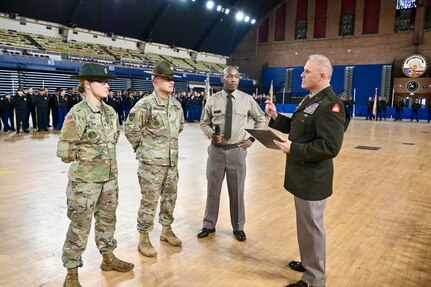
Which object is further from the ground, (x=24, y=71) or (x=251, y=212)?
(x=24, y=71)

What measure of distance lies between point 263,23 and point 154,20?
1097 centimetres

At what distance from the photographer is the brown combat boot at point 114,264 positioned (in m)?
2.66

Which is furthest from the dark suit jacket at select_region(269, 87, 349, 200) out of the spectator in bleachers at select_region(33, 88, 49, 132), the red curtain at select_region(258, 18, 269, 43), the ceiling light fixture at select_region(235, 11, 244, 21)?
the red curtain at select_region(258, 18, 269, 43)

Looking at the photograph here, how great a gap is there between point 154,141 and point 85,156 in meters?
0.70

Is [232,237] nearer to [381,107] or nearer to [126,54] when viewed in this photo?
[126,54]

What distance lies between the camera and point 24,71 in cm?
1548

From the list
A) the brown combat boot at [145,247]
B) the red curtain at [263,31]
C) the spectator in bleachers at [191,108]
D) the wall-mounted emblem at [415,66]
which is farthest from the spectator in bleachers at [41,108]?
the wall-mounted emblem at [415,66]

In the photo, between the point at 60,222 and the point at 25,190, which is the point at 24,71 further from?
the point at 60,222

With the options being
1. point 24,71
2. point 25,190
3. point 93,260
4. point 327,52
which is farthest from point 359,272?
point 327,52

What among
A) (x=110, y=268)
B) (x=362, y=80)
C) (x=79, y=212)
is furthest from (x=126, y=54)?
(x=79, y=212)

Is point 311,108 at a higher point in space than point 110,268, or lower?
higher

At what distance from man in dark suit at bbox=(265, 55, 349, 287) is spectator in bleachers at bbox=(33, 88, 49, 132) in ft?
37.3

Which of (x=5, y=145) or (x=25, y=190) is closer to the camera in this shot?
(x=25, y=190)

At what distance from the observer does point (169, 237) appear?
3197mm
